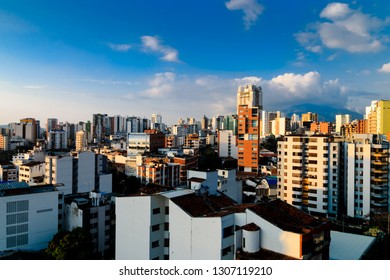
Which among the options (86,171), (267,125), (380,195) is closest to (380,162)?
(380,195)

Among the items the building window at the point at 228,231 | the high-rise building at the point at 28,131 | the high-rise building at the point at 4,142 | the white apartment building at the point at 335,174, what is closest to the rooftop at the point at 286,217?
the building window at the point at 228,231

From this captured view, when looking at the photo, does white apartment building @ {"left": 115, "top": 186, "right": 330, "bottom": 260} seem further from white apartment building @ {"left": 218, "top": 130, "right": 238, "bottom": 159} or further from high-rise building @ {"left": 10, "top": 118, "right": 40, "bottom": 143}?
high-rise building @ {"left": 10, "top": 118, "right": 40, "bottom": 143}

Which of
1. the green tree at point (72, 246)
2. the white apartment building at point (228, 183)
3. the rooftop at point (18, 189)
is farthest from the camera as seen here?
the white apartment building at point (228, 183)

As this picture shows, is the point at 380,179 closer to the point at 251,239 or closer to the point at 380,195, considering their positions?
the point at 380,195

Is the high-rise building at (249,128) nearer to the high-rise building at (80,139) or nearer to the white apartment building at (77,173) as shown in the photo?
the white apartment building at (77,173)
